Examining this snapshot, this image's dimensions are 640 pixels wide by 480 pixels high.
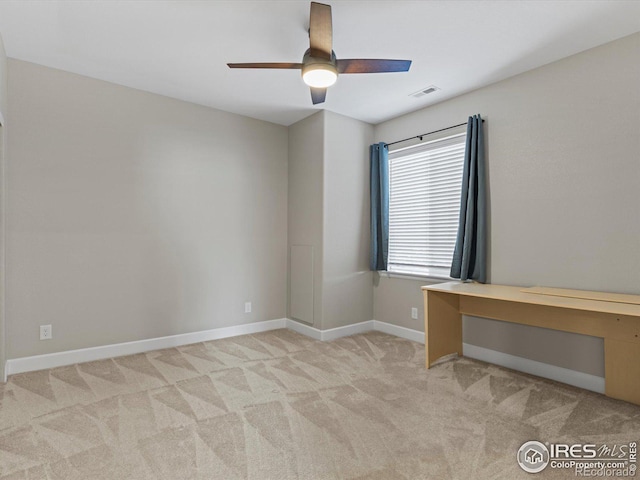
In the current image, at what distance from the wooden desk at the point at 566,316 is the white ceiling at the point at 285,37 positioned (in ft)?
6.23

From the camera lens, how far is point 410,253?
4168 mm

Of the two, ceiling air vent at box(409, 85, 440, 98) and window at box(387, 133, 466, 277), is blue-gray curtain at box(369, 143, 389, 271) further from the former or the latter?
ceiling air vent at box(409, 85, 440, 98)

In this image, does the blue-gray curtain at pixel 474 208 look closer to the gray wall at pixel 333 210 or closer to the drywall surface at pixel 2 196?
the gray wall at pixel 333 210

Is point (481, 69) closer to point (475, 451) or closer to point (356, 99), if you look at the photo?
point (356, 99)

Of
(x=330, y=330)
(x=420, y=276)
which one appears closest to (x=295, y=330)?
(x=330, y=330)

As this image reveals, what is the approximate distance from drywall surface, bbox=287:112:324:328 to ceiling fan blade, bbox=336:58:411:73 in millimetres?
1671

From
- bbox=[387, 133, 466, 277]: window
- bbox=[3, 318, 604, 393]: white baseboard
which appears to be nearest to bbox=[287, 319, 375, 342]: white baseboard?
bbox=[3, 318, 604, 393]: white baseboard

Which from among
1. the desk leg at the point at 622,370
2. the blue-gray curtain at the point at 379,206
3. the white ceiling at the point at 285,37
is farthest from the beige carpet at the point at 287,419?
the white ceiling at the point at 285,37

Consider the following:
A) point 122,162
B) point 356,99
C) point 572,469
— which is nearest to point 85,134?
point 122,162

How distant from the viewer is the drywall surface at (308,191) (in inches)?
162

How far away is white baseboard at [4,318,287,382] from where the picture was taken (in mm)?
2977

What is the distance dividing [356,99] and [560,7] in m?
1.89

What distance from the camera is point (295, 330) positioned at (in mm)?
4410

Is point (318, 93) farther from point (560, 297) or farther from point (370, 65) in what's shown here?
point (560, 297)
